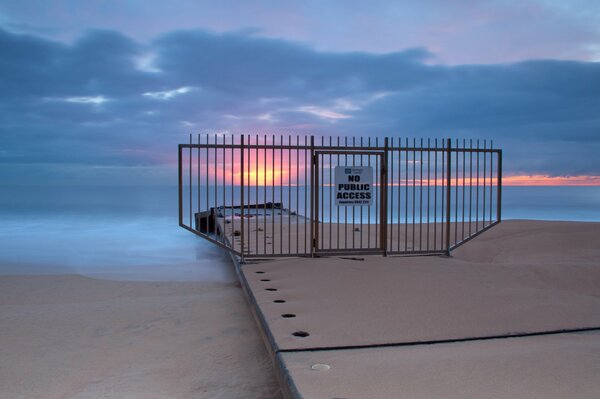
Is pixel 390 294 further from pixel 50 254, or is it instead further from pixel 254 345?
pixel 50 254

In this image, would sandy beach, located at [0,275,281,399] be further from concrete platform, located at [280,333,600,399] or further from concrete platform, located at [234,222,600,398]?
concrete platform, located at [280,333,600,399]

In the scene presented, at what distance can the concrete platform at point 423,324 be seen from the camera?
12.0 feet

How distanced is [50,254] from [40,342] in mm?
10889

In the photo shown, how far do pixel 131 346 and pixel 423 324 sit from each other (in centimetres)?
339

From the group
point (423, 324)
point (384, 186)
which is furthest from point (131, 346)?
point (384, 186)

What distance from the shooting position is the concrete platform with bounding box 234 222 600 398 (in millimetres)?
3654

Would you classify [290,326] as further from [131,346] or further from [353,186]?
[353,186]

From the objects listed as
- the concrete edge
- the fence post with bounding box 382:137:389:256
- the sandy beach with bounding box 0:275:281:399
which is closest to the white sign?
the fence post with bounding box 382:137:389:256

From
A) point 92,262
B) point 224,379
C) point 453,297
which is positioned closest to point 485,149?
point 453,297

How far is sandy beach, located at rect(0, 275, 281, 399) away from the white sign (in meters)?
2.74

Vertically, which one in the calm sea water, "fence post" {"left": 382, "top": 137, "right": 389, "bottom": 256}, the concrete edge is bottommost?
the calm sea water

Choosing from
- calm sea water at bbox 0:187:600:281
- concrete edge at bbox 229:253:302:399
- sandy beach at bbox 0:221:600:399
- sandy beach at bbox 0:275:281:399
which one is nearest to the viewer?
concrete edge at bbox 229:253:302:399

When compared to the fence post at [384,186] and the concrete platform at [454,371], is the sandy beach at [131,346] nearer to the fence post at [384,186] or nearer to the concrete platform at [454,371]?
the concrete platform at [454,371]

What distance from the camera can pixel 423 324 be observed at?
5.21 metres
